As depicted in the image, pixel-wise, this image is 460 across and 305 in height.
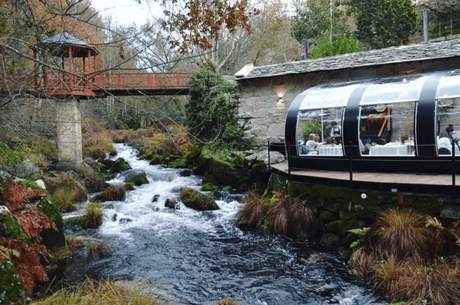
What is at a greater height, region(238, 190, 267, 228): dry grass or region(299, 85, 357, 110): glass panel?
region(299, 85, 357, 110): glass panel

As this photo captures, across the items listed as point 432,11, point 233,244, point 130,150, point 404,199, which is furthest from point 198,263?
point 432,11

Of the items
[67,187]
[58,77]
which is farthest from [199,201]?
[58,77]

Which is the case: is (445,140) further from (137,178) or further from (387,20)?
(387,20)

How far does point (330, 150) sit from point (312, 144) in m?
0.53

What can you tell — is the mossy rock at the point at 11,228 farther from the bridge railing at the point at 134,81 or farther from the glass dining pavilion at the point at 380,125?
the glass dining pavilion at the point at 380,125

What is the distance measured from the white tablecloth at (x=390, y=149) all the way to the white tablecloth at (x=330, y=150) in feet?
2.39

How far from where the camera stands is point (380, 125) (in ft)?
26.8

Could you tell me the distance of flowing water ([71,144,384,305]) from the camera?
226 inches

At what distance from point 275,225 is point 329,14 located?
23.3 m

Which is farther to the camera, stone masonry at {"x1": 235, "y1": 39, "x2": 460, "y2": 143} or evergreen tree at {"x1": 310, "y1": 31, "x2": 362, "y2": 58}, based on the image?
evergreen tree at {"x1": 310, "y1": 31, "x2": 362, "y2": 58}

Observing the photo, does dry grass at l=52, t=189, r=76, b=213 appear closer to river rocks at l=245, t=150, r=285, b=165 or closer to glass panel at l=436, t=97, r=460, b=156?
river rocks at l=245, t=150, r=285, b=165

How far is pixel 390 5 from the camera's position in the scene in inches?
818

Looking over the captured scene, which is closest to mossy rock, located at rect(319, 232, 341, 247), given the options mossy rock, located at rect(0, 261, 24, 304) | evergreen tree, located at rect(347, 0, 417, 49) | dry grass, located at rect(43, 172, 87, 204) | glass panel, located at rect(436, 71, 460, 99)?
glass panel, located at rect(436, 71, 460, 99)

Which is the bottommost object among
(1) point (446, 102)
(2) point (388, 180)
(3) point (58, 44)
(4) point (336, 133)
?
(2) point (388, 180)
